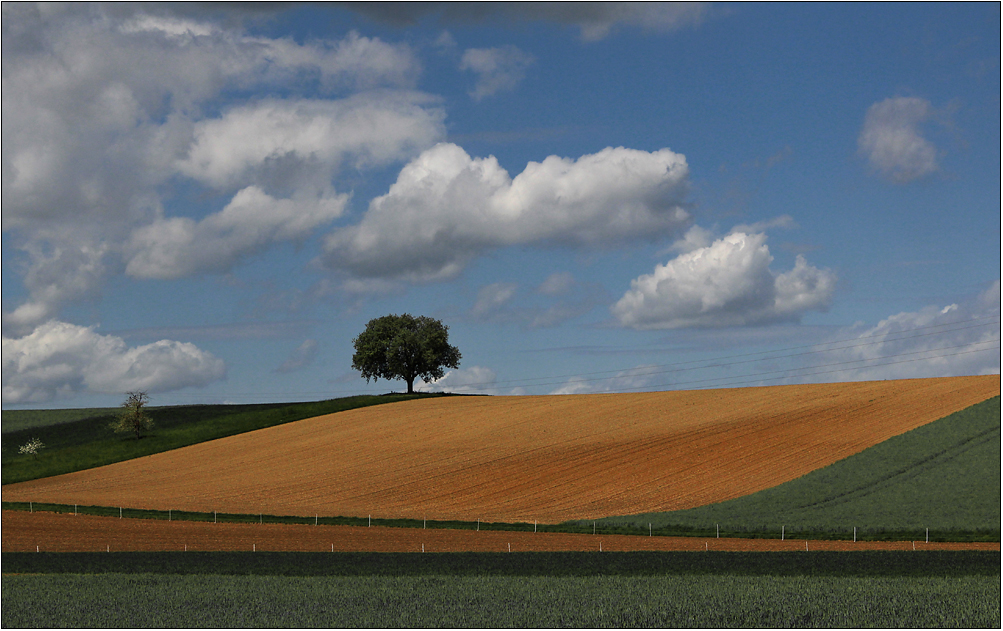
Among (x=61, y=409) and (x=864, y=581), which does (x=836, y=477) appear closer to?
(x=864, y=581)

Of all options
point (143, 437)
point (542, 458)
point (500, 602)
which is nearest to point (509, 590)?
point (500, 602)

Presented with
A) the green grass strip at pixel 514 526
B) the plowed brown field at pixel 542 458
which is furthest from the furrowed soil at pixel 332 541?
the plowed brown field at pixel 542 458

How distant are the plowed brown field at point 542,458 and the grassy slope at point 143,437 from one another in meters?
4.53

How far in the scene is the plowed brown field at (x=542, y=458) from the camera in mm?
47719

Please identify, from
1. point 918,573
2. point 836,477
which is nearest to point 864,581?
point 918,573

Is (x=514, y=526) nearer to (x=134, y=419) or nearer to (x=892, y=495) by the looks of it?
(x=892, y=495)

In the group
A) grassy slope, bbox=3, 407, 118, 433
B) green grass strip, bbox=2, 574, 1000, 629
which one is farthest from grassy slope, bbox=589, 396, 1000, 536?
grassy slope, bbox=3, 407, 118, 433

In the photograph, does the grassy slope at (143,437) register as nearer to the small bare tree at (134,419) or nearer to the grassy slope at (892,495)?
the small bare tree at (134,419)

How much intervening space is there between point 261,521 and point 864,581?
1225 inches

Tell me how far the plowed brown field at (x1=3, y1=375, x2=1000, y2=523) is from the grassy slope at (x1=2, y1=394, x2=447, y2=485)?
4528 millimetres

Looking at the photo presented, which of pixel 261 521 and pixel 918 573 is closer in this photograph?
pixel 918 573

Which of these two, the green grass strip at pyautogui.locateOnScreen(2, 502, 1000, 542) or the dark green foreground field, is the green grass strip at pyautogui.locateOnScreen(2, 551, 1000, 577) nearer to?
the dark green foreground field

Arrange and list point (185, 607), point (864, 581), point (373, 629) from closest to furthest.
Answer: point (373, 629) → point (185, 607) → point (864, 581)

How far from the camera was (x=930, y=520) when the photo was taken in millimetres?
37469
